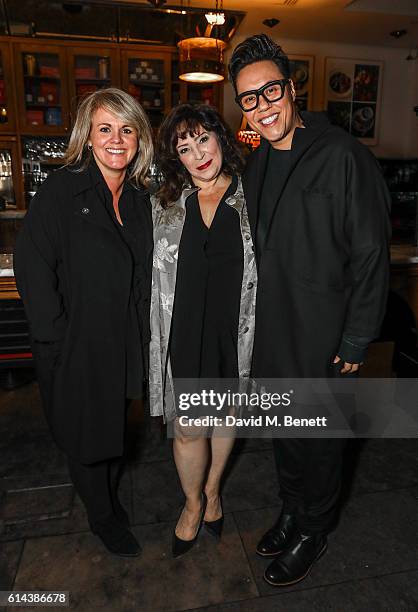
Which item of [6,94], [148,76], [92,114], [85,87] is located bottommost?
[92,114]

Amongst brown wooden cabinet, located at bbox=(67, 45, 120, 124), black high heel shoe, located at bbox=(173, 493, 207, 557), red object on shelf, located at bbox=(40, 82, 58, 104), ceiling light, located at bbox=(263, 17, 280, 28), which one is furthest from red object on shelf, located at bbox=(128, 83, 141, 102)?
black high heel shoe, located at bbox=(173, 493, 207, 557)

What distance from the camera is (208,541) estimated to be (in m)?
1.82

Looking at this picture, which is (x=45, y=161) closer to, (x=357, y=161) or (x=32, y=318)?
(x=32, y=318)

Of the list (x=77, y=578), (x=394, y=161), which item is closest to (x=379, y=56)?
(x=394, y=161)

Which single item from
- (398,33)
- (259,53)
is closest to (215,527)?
(259,53)

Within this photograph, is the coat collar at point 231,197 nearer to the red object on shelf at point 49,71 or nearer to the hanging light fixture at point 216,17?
the hanging light fixture at point 216,17

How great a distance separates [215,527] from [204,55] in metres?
4.03

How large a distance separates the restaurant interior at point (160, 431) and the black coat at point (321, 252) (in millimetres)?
399

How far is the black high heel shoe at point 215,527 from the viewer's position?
1.83m

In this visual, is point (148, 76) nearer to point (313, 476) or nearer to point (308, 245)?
point (308, 245)

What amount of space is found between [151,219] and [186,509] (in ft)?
3.63

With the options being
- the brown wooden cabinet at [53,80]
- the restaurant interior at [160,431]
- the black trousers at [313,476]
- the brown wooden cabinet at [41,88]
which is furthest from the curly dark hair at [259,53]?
the brown wooden cabinet at [41,88]

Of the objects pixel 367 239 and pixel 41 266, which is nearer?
pixel 367 239

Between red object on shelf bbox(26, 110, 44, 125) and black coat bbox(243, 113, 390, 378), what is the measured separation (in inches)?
194
